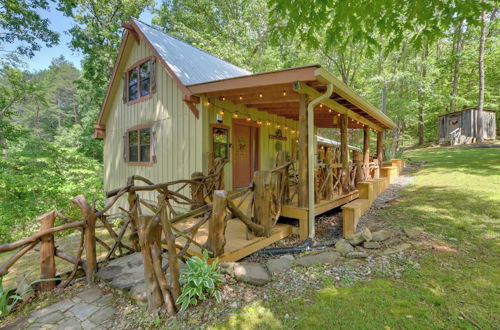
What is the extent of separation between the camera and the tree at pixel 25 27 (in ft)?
38.6

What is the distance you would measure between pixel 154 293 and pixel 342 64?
69.7 feet

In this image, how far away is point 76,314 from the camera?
8.25 feet

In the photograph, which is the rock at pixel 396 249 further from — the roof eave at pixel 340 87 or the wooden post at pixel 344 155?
the wooden post at pixel 344 155

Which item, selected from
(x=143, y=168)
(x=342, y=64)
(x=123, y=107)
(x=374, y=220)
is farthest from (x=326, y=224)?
(x=342, y=64)

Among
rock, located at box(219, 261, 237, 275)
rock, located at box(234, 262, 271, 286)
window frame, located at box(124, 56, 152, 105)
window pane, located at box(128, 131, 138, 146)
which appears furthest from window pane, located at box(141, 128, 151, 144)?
rock, located at box(234, 262, 271, 286)

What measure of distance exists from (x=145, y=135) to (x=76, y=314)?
5909 mm

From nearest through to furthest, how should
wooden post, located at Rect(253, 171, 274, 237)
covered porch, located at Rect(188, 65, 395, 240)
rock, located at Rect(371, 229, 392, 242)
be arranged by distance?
rock, located at Rect(371, 229, 392, 242) → wooden post, located at Rect(253, 171, 274, 237) → covered porch, located at Rect(188, 65, 395, 240)

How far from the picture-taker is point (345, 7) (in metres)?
3.14

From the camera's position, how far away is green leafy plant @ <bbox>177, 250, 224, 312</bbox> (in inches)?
92.6

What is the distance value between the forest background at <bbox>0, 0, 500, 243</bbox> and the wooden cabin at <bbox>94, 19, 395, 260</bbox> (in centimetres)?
109

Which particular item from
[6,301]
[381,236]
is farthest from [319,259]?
[6,301]

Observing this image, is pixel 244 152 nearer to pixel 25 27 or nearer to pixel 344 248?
pixel 344 248

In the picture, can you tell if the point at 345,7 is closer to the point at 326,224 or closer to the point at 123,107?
the point at 326,224

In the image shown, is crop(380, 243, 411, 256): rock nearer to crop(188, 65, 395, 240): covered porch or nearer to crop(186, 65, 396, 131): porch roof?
crop(188, 65, 395, 240): covered porch
